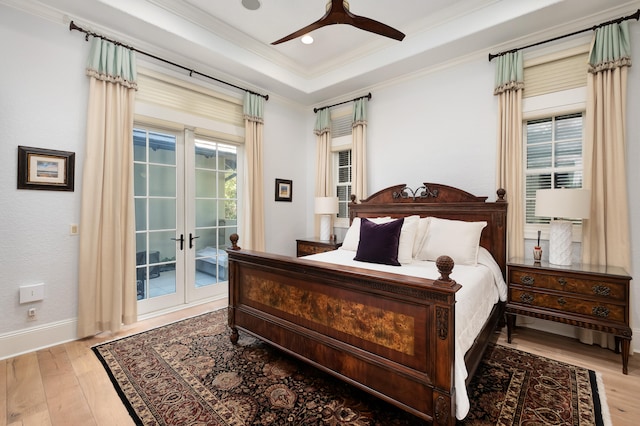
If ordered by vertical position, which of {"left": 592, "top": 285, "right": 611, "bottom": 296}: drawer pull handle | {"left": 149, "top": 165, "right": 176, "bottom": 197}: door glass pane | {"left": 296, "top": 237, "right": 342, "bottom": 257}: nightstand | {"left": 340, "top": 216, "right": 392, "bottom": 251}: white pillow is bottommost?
{"left": 592, "top": 285, "right": 611, "bottom": 296}: drawer pull handle

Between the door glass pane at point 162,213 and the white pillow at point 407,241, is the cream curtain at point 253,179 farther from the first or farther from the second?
the white pillow at point 407,241

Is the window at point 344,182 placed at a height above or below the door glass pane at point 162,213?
above

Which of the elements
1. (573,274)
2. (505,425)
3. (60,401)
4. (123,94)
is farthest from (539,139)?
(60,401)

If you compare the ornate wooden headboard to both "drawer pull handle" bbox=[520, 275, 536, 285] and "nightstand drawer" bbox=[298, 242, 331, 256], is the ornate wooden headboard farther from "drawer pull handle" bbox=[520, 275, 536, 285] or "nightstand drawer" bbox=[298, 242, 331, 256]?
"nightstand drawer" bbox=[298, 242, 331, 256]

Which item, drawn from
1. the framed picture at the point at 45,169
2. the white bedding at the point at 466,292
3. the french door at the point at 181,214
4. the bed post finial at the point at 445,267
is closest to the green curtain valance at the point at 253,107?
the french door at the point at 181,214

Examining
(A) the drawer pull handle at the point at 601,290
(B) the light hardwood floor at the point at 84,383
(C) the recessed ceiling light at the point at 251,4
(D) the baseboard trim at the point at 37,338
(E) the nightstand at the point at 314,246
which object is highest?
(C) the recessed ceiling light at the point at 251,4

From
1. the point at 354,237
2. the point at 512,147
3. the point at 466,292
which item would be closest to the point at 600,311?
the point at 466,292

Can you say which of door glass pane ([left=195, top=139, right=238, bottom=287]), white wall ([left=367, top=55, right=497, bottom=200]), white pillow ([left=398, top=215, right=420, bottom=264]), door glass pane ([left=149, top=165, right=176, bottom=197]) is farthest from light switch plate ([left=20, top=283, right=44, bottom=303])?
white wall ([left=367, top=55, right=497, bottom=200])

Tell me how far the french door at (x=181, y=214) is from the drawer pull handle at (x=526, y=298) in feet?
11.8

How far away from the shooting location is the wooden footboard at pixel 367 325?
1.53 m

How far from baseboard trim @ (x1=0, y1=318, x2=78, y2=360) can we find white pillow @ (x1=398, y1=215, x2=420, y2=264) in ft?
10.8

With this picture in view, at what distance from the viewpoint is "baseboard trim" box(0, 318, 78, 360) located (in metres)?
2.54

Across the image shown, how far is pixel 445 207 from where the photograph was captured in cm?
346

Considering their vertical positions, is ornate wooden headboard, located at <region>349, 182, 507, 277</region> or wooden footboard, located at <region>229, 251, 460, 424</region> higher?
ornate wooden headboard, located at <region>349, 182, 507, 277</region>
